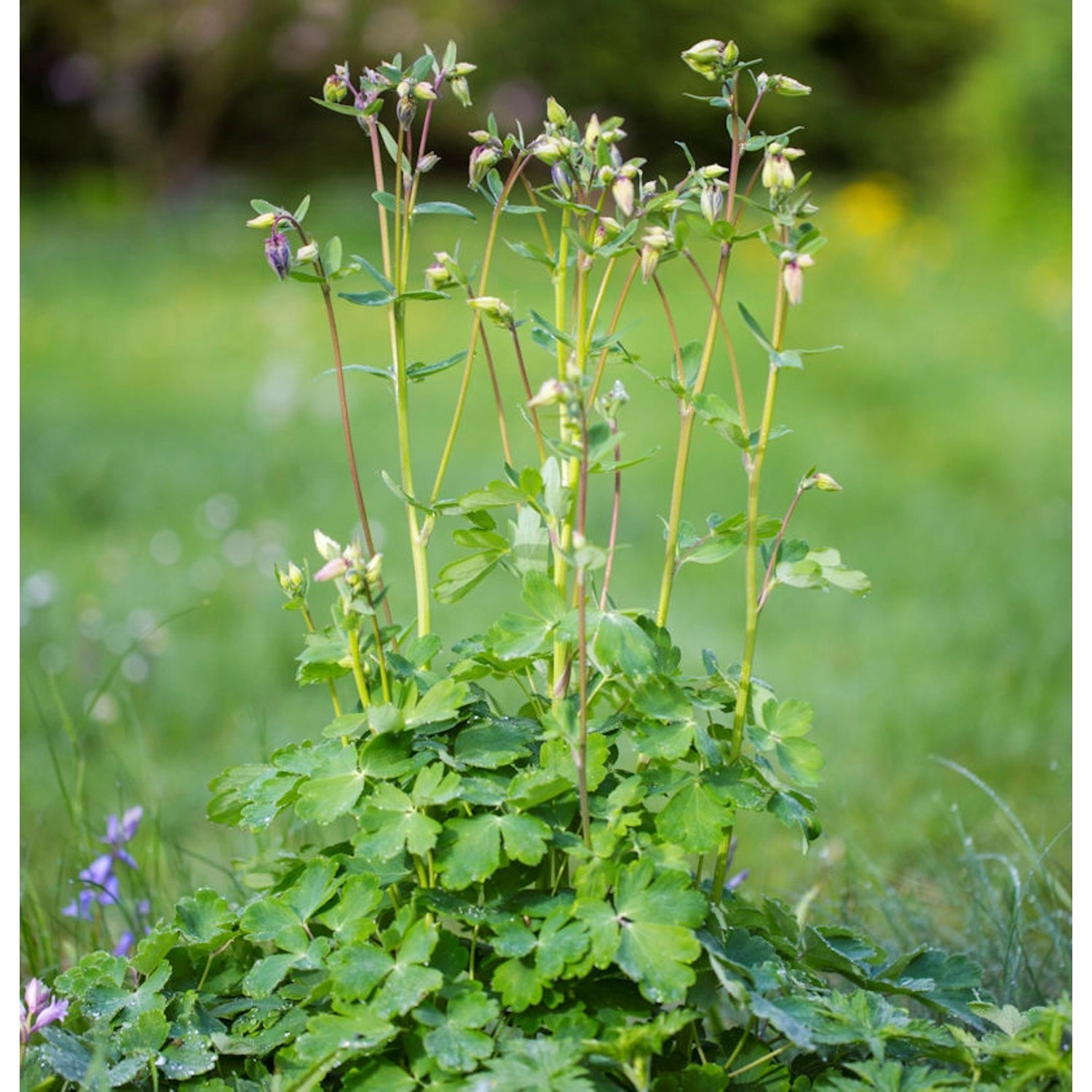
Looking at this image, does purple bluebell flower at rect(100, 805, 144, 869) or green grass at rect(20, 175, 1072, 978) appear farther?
green grass at rect(20, 175, 1072, 978)

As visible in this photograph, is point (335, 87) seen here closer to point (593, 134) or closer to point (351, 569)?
point (593, 134)

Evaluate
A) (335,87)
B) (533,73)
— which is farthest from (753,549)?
(533,73)

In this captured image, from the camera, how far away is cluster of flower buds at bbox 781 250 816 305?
2.88 feet

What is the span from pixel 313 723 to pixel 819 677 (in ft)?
3.56

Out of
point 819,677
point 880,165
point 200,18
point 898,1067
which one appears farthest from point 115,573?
point 880,165

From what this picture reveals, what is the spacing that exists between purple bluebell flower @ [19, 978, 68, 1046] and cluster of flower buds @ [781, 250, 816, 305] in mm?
806

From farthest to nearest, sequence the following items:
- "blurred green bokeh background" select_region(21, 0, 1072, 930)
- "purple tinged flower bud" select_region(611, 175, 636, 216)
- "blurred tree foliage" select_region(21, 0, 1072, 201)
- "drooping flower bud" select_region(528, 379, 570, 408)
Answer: "blurred tree foliage" select_region(21, 0, 1072, 201)
"blurred green bokeh background" select_region(21, 0, 1072, 930)
"purple tinged flower bud" select_region(611, 175, 636, 216)
"drooping flower bud" select_region(528, 379, 570, 408)

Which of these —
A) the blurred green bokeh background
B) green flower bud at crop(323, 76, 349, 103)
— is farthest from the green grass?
green flower bud at crop(323, 76, 349, 103)

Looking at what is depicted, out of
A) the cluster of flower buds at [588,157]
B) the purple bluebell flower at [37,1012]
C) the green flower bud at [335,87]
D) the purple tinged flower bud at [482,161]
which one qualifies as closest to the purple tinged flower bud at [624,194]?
the cluster of flower buds at [588,157]

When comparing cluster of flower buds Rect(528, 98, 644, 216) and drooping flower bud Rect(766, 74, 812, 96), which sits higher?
drooping flower bud Rect(766, 74, 812, 96)

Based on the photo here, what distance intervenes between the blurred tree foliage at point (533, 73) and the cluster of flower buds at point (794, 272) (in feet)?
24.5

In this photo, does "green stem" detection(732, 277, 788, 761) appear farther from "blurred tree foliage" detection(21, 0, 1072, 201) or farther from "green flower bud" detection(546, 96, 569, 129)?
"blurred tree foliage" detection(21, 0, 1072, 201)

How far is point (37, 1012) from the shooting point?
1114mm

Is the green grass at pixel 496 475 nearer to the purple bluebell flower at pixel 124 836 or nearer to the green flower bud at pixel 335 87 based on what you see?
the purple bluebell flower at pixel 124 836
